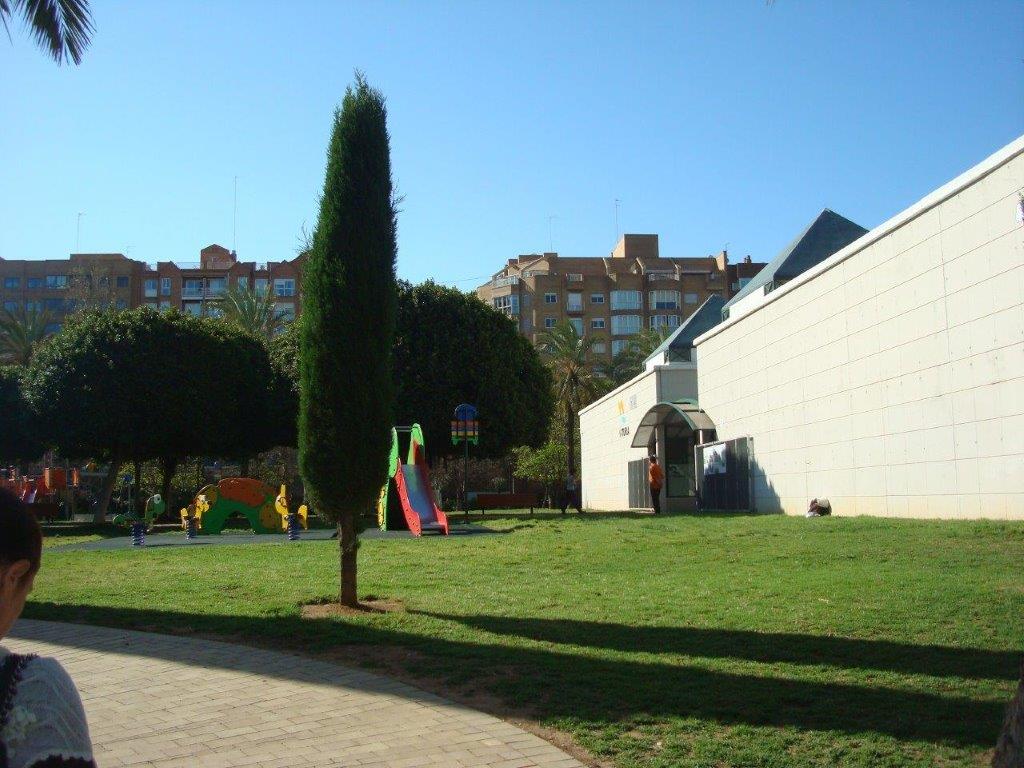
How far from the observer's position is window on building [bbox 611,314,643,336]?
106m

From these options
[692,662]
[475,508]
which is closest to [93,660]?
[692,662]

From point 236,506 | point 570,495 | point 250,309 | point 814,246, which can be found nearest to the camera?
point 236,506

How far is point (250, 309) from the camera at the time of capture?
62594mm

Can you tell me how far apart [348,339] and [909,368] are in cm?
1319

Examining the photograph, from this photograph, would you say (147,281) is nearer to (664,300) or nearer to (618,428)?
(664,300)

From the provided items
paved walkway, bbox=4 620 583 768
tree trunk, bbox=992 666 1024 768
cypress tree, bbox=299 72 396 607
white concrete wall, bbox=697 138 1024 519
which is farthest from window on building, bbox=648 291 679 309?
tree trunk, bbox=992 666 1024 768

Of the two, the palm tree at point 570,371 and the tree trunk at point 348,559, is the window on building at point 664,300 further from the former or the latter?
the tree trunk at point 348,559

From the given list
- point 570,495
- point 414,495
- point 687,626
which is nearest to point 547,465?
point 570,495

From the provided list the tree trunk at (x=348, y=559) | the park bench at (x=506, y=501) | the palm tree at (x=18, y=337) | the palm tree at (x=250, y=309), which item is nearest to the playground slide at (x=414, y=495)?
the tree trunk at (x=348, y=559)

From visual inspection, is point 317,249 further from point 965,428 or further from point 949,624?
A: point 965,428

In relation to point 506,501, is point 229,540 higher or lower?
lower

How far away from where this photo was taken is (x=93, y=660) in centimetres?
860

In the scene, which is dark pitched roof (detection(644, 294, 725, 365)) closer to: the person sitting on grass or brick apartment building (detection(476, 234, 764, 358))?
the person sitting on grass

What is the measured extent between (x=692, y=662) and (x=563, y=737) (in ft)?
6.40
